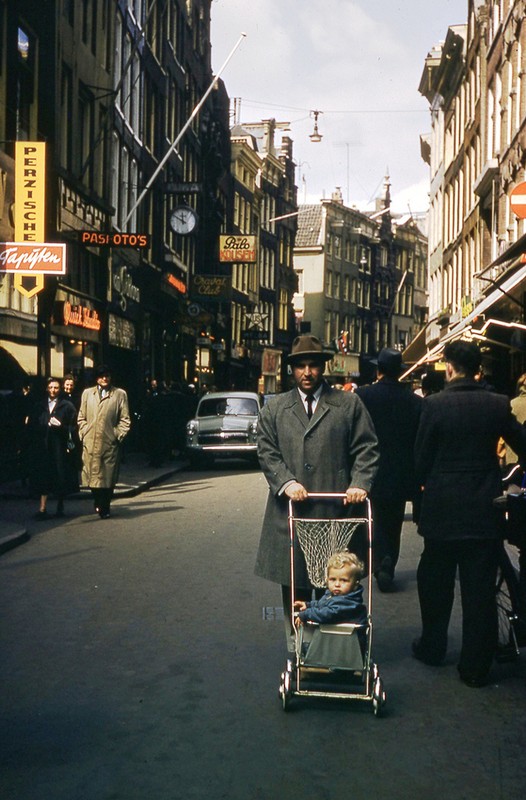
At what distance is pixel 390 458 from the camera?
953 centimetres

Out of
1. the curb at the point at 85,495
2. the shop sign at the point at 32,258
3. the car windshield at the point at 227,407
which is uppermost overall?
the shop sign at the point at 32,258

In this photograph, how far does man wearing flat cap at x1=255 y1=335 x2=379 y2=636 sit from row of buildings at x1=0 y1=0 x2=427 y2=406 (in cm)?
23

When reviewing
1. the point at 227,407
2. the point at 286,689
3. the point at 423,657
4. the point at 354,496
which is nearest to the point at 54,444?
the point at 423,657

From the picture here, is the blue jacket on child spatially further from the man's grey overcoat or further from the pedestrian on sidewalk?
the pedestrian on sidewalk

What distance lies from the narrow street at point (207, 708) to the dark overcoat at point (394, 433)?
2.86ft

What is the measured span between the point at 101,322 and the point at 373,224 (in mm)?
66180

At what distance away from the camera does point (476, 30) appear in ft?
121

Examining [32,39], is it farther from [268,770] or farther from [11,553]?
[268,770]

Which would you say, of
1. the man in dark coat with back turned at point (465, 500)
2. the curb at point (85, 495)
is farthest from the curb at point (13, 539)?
the man in dark coat with back turned at point (465, 500)

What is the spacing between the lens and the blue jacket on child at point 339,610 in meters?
5.75

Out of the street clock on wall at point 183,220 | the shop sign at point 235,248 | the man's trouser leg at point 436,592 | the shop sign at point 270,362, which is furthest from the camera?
the shop sign at point 270,362

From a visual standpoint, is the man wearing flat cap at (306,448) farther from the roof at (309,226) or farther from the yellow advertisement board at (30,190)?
the roof at (309,226)

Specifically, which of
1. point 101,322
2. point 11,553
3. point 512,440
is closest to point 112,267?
point 101,322

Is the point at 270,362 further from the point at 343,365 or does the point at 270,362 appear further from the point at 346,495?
the point at 346,495
